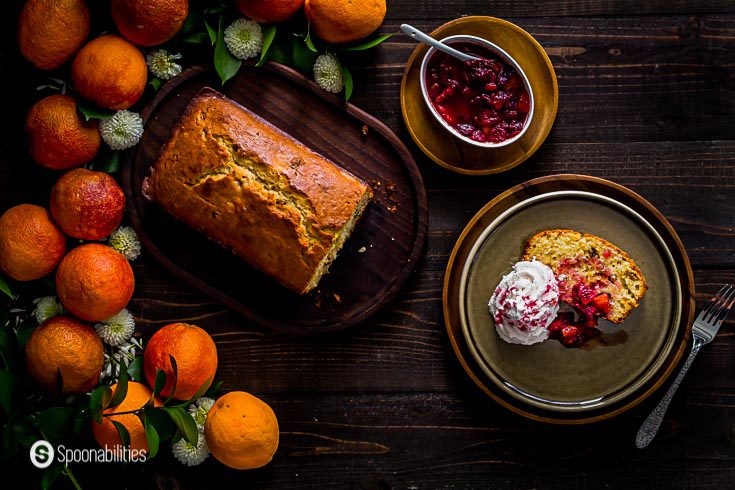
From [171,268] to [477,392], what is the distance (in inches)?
57.1

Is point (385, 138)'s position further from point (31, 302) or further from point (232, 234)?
point (31, 302)

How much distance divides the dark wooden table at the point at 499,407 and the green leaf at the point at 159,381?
1.40ft

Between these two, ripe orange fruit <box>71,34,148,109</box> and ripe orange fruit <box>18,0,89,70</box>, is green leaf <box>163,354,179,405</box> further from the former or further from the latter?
ripe orange fruit <box>18,0,89,70</box>

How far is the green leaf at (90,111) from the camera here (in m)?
2.71

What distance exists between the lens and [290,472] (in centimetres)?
298

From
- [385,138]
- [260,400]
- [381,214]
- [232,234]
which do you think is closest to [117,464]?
[260,400]

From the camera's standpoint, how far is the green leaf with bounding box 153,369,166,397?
2541 millimetres

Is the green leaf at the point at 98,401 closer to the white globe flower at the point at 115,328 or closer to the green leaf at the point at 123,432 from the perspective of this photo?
the green leaf at the point at 123,432

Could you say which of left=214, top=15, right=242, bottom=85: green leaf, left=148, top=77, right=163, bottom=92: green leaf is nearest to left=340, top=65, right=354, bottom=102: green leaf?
left=214, top=15, right=242, bottom=85: green leaf

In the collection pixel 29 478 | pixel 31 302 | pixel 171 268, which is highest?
pixel 171 268

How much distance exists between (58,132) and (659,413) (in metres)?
2.78

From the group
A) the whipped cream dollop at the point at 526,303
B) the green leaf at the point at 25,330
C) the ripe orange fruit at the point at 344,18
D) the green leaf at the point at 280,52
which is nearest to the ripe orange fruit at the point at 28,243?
the green leaf at the point at 25,330

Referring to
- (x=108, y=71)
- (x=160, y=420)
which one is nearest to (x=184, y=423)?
(x=160, y=420)

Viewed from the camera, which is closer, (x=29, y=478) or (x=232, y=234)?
(x=232, y=234)
